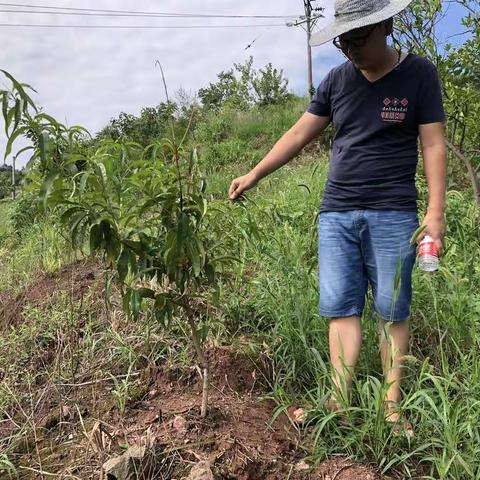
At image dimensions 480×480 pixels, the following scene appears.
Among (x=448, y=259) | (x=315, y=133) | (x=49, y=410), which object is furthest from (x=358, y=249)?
(x=49, y=410)

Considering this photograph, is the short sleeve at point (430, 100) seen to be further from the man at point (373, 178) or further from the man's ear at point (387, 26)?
the man's ear at point (387, 26)

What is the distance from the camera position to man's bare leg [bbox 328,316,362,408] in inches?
78.7

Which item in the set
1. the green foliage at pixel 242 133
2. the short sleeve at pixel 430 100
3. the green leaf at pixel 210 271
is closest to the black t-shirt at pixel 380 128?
the short sleeve at pixel 430 100

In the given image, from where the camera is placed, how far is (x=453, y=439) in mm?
1715

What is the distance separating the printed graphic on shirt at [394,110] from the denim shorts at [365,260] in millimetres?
327

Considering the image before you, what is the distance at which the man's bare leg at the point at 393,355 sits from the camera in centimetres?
186

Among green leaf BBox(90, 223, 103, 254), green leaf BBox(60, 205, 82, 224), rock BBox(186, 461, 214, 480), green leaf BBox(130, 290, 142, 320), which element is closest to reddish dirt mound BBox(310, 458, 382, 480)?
rock BBox(186, 461, 214, 480)

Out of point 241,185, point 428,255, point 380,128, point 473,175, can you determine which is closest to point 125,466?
point 241,185

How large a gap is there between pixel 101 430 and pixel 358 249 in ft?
3.98

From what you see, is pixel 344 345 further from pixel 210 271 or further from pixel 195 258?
pixel 195 258

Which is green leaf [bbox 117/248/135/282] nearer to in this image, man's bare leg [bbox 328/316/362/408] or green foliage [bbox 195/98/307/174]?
man's bare leg [bbox 328/316/362/408]

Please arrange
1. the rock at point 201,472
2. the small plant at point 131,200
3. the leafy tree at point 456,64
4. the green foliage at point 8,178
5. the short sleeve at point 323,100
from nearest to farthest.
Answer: the small plant at point 131,200
the rock at point 201,472
the green foliage at point 8,178
the short sleeve at point 323,100
the leafy tree at point 456,64

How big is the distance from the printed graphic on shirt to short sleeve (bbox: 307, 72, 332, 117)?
0.27 m

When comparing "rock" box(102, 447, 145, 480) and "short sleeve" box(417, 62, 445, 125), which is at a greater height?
"short sleeve" box(417, 62, 445, 125)
